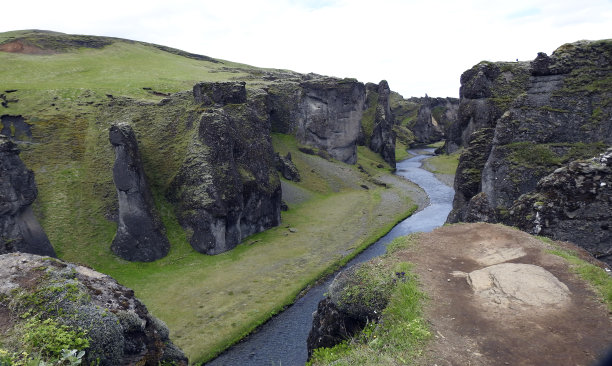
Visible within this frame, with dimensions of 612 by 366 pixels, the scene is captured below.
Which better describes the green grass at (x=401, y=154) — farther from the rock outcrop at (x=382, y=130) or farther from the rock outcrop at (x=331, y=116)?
the rock outcrop at (x=331, y=116)

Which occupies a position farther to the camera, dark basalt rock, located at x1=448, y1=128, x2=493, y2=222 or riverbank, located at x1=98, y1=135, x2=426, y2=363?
dark basalt rock, located at x1=448, y1=128, x2=493, y2=222

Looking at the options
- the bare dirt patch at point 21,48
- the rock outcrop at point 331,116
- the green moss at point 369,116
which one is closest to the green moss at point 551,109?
the rock outcrop at point 331,116

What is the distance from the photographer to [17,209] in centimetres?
4400

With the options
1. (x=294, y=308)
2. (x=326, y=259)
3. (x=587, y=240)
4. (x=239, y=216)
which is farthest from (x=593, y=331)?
(x=239, y=216)

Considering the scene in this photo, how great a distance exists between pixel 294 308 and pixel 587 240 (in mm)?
28812

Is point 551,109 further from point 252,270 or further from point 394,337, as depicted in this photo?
point 252,270

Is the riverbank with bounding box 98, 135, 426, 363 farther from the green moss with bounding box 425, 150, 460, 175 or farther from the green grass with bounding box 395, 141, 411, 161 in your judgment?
the green grass with bounding box 395, 141, 411, 161

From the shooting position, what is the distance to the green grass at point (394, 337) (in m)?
14.2

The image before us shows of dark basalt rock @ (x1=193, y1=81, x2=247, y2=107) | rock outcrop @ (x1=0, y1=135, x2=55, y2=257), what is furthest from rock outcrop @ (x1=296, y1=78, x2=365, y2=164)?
rock outcrop @ (x1=0, y1=135, x2=55, y2=257)

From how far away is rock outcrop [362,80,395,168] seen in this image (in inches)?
5763

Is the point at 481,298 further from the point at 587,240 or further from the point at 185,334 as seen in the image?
the point at 185,334

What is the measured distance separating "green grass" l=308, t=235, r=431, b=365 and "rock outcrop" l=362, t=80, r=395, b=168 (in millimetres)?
130132

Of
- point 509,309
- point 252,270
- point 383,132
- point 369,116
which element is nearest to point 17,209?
point 252,270

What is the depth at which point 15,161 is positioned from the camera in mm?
44688
